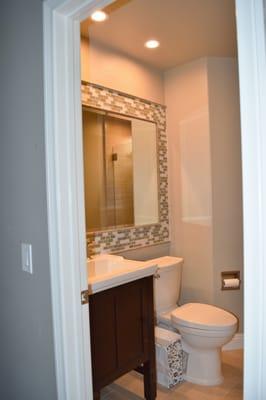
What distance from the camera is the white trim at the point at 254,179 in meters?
0.62

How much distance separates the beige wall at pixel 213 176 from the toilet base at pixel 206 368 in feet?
1.79

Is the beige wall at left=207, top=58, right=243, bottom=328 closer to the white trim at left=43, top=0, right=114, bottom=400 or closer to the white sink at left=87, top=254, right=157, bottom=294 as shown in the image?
the white sink at left=87, top=254, right=157, bottom=294

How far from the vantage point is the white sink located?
146 centimetres

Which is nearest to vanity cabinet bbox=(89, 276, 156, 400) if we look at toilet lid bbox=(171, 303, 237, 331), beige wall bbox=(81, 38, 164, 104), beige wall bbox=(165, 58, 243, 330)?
toilet lid bbox=(171, 303, 237, 331)

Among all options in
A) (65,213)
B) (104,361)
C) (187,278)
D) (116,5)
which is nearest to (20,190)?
(65,213)

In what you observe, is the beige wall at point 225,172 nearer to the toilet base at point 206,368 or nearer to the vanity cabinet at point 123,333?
the toilet base at point 206,368

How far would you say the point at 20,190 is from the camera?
123 cm

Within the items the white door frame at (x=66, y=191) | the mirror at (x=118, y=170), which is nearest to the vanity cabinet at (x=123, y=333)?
the white door frame at (x=66, y=191)

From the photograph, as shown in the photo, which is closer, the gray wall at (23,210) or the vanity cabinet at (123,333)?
the gray wall at (23,210)

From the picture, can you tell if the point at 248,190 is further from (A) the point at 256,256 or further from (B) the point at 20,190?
(B) the point at 20,190

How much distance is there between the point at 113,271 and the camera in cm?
177

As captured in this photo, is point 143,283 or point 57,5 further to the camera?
point 143,283

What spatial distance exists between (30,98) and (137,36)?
1.36m

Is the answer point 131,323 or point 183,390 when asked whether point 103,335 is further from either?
point 183,390
